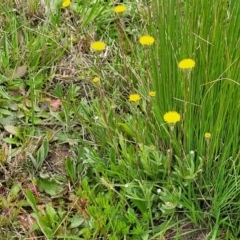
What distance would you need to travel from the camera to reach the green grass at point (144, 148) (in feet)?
5.48

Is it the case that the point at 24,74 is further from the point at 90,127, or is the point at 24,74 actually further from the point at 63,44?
the point at 90,127

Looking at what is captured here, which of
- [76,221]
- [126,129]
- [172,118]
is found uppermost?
[172,118]

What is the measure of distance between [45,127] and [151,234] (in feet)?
1.97

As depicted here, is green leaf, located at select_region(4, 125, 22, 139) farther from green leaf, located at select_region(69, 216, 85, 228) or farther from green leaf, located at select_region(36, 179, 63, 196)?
green leaf, located at select_region(69, 216, 85, 228)

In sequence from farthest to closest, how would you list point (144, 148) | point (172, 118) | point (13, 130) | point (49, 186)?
point (13, 130) → point (49, 186) → point (144, 148) → point (172, 118)

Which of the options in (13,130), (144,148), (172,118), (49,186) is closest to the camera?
(172,118)

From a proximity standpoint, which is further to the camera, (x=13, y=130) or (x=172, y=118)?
(x=13, y=130)

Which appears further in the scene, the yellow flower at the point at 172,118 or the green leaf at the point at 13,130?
the green leaf at the point at 13,130

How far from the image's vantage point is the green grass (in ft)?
5.48

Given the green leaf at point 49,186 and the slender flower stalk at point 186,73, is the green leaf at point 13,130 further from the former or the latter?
the slender flower stalk at point 186,73

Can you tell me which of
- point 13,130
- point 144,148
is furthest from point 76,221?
point 13,130

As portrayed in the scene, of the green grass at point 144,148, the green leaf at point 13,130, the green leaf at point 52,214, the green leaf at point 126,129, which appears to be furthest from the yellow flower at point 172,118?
the green leaf at point 13,130

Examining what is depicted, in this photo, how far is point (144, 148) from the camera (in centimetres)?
172

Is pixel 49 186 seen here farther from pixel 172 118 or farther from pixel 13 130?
pixel 172 118
